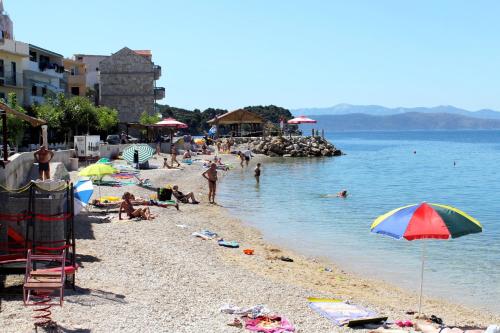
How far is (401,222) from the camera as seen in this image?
9.95m

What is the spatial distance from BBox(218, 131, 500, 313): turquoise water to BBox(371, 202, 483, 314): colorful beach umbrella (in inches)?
170

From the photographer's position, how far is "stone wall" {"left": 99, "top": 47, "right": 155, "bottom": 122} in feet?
238

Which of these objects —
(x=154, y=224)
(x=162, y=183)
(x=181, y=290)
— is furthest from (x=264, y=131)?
(x=181, y=290)

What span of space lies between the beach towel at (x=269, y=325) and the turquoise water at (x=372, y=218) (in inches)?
220

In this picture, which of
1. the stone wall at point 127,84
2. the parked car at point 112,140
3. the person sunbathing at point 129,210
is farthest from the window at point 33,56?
the person sunbathing at point 129,210

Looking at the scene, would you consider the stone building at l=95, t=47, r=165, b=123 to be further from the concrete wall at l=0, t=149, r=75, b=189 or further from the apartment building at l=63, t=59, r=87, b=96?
the concrete wall at l=0, t=149, r=75, b=189

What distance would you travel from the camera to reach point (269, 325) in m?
9.65

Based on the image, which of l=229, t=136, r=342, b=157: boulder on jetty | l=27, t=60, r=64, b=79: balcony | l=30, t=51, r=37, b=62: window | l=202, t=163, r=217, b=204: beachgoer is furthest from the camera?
l=229, t=136, r=342, b=157: boulder on jetty

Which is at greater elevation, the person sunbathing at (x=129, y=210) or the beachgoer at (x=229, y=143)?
the beachgoer at (x=229, y=143)

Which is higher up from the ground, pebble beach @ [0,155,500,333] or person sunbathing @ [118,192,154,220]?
person sunbathing @ [118,192,154,220]

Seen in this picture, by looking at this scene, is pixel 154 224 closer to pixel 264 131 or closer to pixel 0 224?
pixel 0 224

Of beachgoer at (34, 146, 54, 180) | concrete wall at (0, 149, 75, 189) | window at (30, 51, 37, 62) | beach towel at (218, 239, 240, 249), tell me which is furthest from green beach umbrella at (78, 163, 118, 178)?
window at (30, 51, 37, 62)

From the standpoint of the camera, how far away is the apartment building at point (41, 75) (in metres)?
49.7

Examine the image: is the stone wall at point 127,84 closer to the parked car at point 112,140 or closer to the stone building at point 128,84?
the stone building at point 128,84
